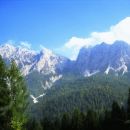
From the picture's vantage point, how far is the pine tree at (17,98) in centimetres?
5059

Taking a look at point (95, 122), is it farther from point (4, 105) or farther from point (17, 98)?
point (4, 105)

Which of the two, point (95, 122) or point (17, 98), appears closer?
point (17, 98)

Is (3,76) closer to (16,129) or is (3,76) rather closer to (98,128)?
(16,129)

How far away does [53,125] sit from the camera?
150 meters

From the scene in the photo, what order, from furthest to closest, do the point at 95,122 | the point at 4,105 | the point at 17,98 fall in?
1. the point at 95,122
2. the point at 17,98
3. the point at 4,105

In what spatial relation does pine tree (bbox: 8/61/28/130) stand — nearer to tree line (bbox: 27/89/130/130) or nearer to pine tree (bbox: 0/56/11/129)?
pine tree (bbox: 0/56/11/129)

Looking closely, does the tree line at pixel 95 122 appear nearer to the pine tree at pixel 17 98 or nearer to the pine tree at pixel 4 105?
the pine tree at pixel 17 98

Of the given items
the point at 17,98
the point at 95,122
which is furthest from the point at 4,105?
the point at 95,122

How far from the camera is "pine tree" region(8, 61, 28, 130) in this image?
50594 millimetres

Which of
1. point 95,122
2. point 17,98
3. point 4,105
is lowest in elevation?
point 4,105

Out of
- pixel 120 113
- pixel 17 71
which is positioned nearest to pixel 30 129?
pixel 120 113

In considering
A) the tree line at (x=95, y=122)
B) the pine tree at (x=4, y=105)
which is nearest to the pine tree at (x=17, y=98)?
the pine tree at (x=4, y=105)

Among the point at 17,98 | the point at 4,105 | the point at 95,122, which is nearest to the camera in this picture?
the point at 4,105

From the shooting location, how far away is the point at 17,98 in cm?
5166
